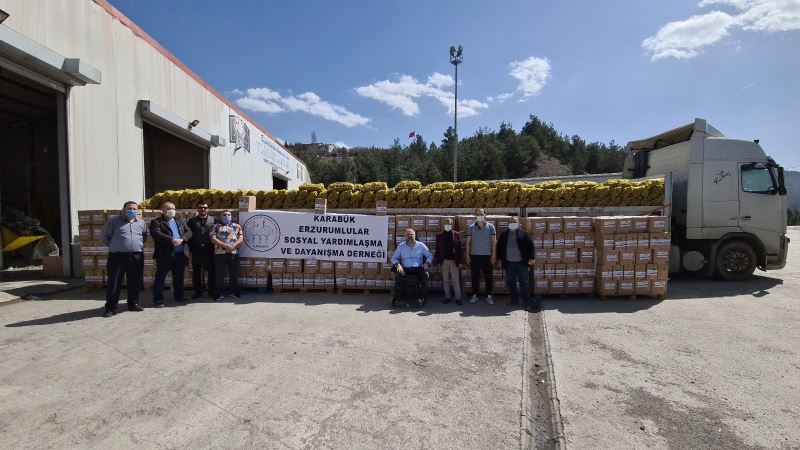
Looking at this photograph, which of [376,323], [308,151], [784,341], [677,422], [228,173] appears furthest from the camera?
[308,151]

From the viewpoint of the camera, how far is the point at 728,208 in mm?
9484

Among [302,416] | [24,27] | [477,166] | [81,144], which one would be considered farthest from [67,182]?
[477,166]

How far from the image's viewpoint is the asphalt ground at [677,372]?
10.7 feet

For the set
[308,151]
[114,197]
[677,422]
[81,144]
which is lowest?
[677,422]

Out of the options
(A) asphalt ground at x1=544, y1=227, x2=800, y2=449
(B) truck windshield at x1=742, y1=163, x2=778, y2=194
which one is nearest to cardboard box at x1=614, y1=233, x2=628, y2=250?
(A) asphalt ground at x1=544, y1=227, x2=800, y2=449

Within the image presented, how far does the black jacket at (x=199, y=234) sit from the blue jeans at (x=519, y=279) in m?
5.72

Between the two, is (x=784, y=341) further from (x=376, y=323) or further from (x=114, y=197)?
(x=114, y=197)

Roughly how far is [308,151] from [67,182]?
69699mm

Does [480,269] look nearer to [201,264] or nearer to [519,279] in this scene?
[519,279]

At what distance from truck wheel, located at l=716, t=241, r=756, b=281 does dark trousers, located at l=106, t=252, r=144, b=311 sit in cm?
1244

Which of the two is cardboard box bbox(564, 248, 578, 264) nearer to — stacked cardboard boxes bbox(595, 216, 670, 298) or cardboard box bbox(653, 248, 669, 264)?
stacked cardboard boxes bbox(595, 216, 670, 298)

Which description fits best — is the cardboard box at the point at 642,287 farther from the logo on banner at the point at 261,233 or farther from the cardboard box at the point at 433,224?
the logo on banner at the point at 261,233

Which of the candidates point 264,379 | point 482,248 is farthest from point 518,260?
point 264,379

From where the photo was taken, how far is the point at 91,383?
4086mm
